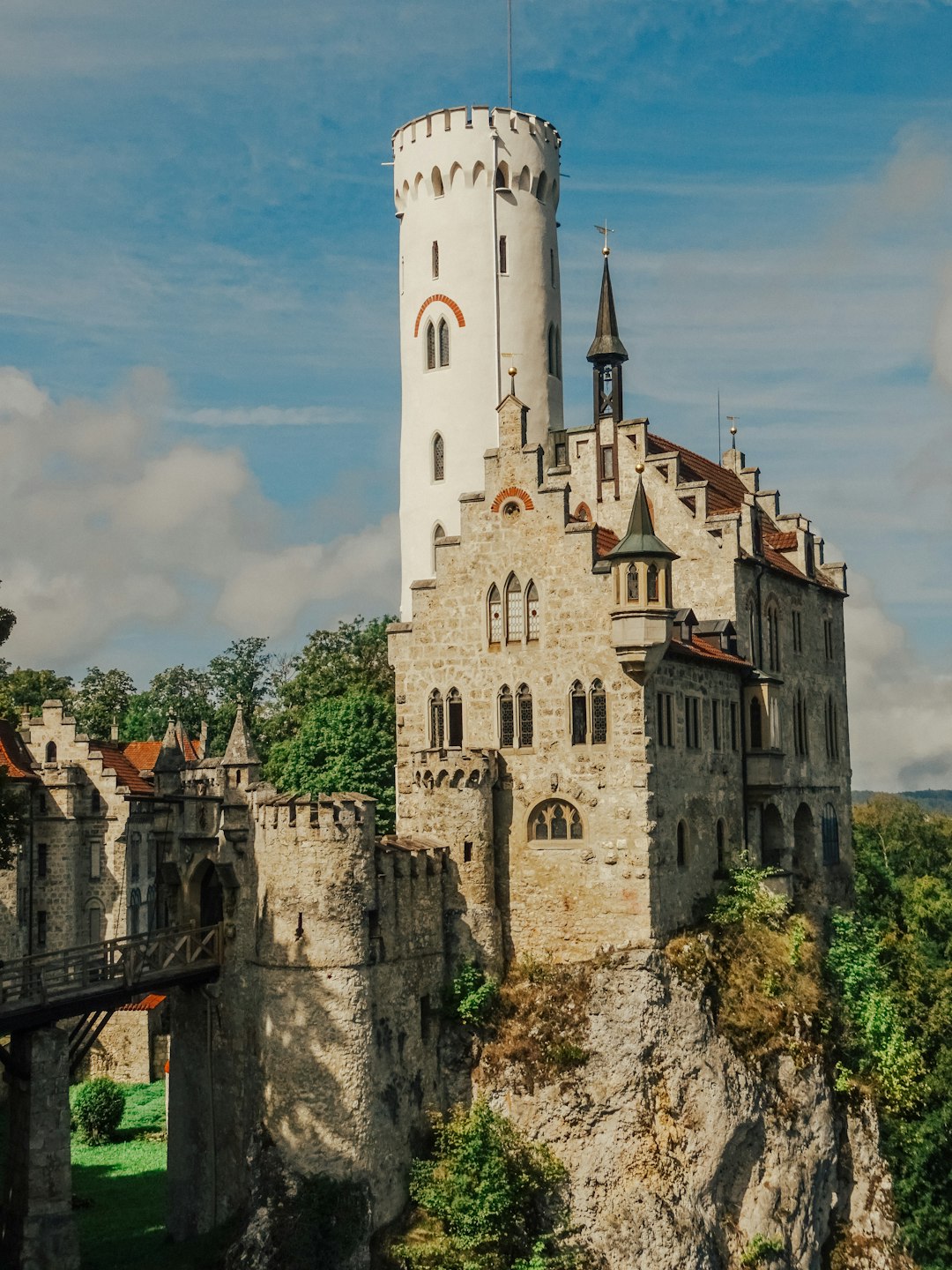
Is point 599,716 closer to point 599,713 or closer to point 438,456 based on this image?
point 599,713

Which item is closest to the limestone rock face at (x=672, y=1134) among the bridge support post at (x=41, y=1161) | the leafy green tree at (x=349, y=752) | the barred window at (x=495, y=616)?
the barred window at (x=495, y=616)

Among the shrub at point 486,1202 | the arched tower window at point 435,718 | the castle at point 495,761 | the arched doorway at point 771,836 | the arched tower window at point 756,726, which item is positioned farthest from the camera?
the arched doorway at point 771,836

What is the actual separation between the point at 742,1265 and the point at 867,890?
1004 inches

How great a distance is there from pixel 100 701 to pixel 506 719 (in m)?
64.7

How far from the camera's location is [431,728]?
45.6 m

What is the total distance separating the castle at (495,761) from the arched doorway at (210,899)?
10 centimetres

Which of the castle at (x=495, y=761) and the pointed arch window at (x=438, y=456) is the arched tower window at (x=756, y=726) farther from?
the pointed arch window at (x=438, y=456)

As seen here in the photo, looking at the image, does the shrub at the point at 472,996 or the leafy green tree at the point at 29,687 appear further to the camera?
the leafy green tree at the point at 29,687

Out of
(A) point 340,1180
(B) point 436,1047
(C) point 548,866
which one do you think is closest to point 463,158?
(C) point 548,866

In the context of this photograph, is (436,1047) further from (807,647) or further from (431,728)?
(807,647)

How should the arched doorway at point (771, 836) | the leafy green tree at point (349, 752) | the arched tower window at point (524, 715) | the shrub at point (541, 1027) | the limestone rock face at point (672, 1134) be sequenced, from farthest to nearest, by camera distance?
the leafy green tree at point (349, 752)
the arched doorway at point (771, 836)
the arched tower window at point (524, 715)
the shrub at point (541, 1027)
the limestone rock face at point (672, 1134)

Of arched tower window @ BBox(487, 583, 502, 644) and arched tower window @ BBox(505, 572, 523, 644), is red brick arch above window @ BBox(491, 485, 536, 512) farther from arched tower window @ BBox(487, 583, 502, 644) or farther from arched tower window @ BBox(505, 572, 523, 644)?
arched tower window @ BBox(487, 583, 502, 644)

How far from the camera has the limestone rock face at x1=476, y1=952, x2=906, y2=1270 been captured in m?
40.3

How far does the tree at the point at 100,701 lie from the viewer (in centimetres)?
9706
